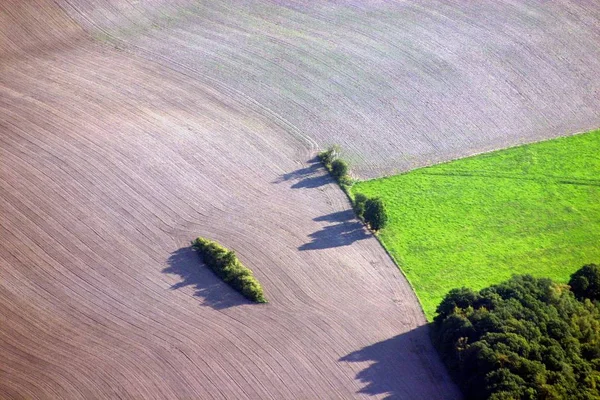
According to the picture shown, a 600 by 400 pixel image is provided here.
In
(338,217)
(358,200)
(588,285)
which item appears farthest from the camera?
(338,217)

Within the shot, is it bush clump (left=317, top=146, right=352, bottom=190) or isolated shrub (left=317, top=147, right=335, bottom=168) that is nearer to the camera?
bush clump (left=317, top=146, right=352, bottom=190)

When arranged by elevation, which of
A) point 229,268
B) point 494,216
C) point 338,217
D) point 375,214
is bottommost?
point 229,268

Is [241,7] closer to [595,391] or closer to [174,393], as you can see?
[174,393]

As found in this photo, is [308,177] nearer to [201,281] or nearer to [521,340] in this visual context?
[201,281]

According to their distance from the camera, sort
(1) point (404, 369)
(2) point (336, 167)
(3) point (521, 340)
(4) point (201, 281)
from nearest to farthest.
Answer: (3) point (521, 340) < (1) point (404, 369) < (4) point (201, 281) < (2) point (336, 167)

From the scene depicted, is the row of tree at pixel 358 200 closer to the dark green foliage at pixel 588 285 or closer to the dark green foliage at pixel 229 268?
the dark green foliage at pixel 229 268

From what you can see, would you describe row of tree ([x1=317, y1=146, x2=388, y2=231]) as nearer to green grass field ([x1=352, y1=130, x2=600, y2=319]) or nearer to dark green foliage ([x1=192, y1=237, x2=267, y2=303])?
green grass field ([x1=352, y1=130, x2=600, y2=319])

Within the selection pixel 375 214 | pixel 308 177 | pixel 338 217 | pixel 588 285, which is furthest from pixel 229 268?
pixel 588 285

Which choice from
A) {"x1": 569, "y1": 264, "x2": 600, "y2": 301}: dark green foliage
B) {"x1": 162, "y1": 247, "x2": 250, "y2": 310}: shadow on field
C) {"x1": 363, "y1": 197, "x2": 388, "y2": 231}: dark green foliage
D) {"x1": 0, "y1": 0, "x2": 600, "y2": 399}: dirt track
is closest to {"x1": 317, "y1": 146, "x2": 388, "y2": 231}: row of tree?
{"x1": 363, "y1": 197, "x2": 388, "y2": 231}: dark green foliage
